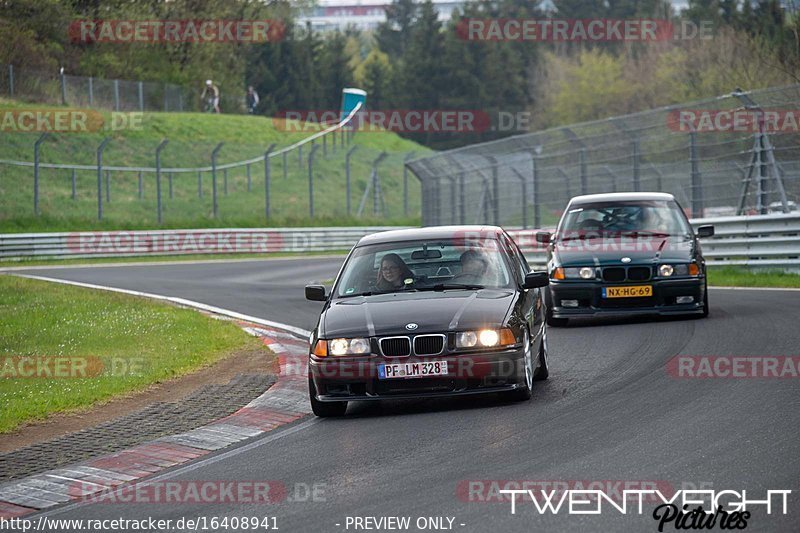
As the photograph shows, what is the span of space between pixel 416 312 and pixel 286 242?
3323cm

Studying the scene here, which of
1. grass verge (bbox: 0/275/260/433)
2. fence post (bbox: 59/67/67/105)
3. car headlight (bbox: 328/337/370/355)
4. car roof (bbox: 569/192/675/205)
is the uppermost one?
fence post (bbox: 59/67/67/105)

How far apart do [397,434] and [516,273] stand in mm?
2581

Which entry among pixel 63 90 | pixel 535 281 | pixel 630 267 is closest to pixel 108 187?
pixel 63 90

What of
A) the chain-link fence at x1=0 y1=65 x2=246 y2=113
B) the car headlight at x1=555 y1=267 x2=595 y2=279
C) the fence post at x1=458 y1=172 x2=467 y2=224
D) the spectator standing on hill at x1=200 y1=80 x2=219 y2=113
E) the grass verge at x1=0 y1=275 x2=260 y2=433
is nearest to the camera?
the grass verge at x1=0 y1=275 x2=260 y2=433

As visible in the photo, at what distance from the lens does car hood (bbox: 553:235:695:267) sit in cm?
1483

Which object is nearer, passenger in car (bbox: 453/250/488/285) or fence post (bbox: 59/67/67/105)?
passenger in car (bbox: 453/250/488/285)

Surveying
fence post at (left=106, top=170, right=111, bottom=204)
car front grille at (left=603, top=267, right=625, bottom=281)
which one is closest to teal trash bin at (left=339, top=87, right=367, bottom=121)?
fence post at (left=106, top=170, right=111, bottom=204)

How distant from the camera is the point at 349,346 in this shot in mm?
9438

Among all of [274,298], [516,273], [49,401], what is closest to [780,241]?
[274,298]

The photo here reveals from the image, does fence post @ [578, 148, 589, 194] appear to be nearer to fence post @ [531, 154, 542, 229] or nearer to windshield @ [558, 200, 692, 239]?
fence post @ [531, 154, 542, 229]

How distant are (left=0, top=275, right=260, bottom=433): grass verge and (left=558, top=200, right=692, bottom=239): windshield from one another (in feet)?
14.0

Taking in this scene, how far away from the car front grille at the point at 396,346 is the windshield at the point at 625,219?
6.93 m

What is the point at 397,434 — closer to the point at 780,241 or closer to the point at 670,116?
the point at 780,241

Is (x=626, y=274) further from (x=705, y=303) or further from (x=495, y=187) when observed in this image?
(x=495, y=187)
